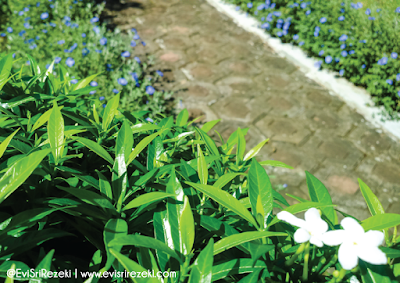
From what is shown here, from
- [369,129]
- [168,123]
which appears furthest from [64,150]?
[369,129]

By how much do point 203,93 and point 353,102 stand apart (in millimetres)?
1851

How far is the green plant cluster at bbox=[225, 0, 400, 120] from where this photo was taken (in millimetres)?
3273

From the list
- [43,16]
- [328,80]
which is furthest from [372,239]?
[43,16]

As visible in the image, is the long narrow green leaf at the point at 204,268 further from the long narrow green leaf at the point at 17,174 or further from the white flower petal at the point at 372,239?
the long narrow green leaf at the point at 17,174

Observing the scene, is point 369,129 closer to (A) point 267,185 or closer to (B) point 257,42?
(B) point 257,42

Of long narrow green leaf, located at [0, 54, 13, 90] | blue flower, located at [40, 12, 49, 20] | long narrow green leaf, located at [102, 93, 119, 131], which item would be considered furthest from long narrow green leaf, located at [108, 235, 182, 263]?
blue flower, located at [40, 12, 49, 20]

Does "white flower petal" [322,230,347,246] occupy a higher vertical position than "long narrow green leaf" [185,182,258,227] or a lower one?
higher

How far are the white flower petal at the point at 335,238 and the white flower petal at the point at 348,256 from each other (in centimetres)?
Answer: 1

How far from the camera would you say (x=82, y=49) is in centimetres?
323

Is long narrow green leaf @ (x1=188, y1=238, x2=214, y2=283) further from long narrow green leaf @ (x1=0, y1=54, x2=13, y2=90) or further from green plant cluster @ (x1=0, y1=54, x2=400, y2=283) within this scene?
long narrow green leaf @ (x1=0, y1=54, x2=13, y2=90)

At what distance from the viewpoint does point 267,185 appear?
0.71m

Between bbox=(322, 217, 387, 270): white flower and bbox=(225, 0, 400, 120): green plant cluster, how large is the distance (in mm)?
3307

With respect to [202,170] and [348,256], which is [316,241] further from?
[202,170]

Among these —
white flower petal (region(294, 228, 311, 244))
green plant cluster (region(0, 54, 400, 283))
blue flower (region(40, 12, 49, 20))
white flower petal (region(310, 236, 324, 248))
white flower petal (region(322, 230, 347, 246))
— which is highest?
white flower petal (region(322, 230, 347, 246))
